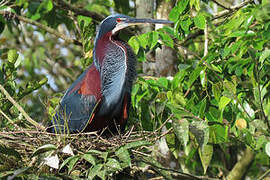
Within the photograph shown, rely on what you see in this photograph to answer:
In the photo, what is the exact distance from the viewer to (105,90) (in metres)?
3.89

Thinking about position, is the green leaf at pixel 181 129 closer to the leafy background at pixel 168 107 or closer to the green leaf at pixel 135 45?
the leafy background at pixel 168 107

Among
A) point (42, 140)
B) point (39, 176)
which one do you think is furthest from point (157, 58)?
point (39, 176)

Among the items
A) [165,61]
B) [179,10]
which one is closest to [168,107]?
[179,10]

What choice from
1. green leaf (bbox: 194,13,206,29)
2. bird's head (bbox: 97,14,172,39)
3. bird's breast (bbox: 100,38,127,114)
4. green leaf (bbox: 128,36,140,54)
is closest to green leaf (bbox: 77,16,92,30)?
bird's head (bbox: 97,14,172,39)

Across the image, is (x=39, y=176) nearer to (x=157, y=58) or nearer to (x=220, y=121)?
(x=220, y=121)

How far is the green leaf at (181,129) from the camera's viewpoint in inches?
109

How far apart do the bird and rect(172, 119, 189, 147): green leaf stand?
43.4 inches

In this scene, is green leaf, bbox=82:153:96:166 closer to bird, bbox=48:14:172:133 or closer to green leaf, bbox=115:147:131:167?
green leaf, bbox=115:147:131:167

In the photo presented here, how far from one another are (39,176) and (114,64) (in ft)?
5.14

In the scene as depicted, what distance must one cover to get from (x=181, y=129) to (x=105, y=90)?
1254mm

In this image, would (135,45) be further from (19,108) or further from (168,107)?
(19,108)

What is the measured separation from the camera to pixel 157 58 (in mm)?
4785

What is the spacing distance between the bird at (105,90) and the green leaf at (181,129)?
110 cm

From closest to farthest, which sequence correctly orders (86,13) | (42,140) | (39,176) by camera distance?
(39,176)
(42,140)
(86,13)
